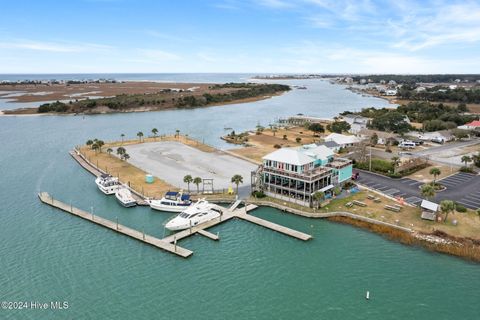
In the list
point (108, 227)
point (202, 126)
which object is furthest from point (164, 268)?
point (202, 126)

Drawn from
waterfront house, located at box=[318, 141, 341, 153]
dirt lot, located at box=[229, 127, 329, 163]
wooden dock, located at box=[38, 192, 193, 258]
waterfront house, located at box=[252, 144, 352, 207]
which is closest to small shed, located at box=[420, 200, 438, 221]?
waterfront house, located at box=[252, 144, 352, 207]

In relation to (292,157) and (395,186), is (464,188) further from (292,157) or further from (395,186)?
(292,157)

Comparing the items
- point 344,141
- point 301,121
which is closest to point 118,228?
point 344,141

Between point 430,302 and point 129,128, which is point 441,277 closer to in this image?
point 430,302

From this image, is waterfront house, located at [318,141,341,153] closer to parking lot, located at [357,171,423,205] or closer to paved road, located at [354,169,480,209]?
paved road, located at [354,169,480,209]

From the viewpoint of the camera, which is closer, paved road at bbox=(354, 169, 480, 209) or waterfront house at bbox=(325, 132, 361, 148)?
paved road at bbox=(354, 169, 480, 209)

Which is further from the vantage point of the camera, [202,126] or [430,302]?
[202,126]
